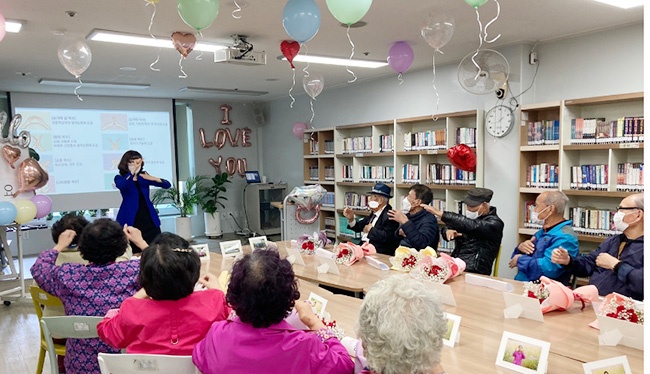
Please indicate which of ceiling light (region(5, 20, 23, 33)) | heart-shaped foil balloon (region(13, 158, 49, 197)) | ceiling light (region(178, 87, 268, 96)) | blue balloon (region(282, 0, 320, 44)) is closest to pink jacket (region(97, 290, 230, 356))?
blue balloon (region(282, 0, 320, 44))

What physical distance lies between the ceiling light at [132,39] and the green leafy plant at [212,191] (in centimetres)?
473

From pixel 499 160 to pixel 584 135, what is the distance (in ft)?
3.08

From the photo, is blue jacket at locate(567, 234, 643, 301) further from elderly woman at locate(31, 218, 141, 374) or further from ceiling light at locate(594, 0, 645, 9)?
elderly woman at locate(31, 218, 141, 374)

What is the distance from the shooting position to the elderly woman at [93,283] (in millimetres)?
2395

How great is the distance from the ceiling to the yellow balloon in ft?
5.17

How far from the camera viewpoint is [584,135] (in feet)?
15.0

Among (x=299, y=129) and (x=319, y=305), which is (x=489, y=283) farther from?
(x=299, y=129)

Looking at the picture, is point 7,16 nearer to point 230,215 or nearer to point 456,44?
point 456,44

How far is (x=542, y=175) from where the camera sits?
4922 millimetres

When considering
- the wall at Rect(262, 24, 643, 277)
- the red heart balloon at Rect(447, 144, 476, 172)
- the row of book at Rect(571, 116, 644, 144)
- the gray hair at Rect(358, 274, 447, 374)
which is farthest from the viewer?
the red heart balloon at Rect(447, 144, 476, 172)

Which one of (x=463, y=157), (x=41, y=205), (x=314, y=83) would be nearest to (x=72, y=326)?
(x=314, y=83)

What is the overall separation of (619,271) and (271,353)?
80.3 inches

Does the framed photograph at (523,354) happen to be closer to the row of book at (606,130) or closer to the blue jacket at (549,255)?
the blue jacket at (549,255)

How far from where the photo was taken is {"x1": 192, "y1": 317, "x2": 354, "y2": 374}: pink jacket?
1.51 meters
